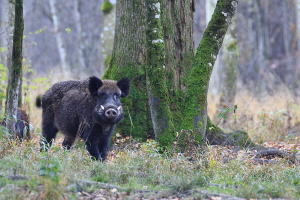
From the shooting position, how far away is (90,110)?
8.30 meters

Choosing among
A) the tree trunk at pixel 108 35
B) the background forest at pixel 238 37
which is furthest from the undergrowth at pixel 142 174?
the background forest at pixel 238 37

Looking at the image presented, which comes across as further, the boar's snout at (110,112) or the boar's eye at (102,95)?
the boar's eye at (102,95)

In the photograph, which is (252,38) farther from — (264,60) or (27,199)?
(27,199)

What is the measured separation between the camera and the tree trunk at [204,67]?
7559mm

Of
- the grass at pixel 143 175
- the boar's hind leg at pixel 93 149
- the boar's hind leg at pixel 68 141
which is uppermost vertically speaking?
the grass at pixel 143 175

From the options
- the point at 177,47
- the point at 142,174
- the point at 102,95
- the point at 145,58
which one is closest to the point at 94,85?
the point at 102,95

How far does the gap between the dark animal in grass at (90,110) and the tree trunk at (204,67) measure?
129 centimetres

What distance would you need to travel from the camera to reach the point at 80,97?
8.63 meters

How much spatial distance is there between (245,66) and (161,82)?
2186 centimetres

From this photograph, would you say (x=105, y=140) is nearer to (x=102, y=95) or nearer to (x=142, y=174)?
(x=102, y=95)

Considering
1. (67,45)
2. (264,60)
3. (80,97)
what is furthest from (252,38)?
(80,97)

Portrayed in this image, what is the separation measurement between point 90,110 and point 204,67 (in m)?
2.23

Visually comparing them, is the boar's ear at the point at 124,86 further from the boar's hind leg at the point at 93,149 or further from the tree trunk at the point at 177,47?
the boar's hind leg at the point at 93,149

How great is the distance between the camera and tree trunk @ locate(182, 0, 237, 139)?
7559 mm
